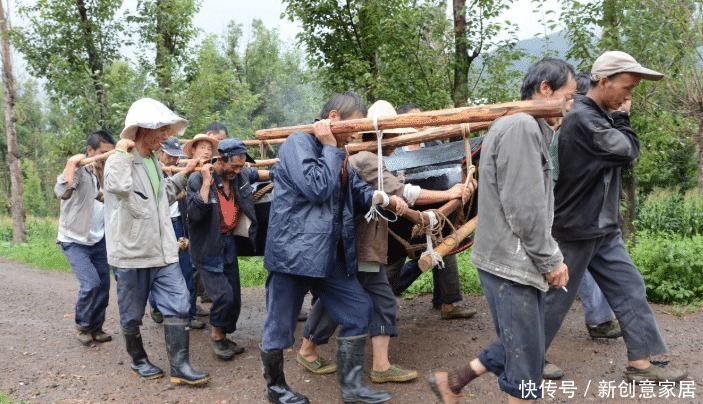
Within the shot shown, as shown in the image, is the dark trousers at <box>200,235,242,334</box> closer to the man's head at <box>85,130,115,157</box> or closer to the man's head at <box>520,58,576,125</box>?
the man's head at <box>85,130,115,157</box>

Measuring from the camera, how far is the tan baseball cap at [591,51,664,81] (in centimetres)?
364

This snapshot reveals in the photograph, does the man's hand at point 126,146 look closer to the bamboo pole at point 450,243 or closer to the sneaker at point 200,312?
the bamboo pole at point 450,243

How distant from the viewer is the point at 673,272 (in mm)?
6051

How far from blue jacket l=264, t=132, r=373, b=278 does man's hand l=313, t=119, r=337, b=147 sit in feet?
0.16

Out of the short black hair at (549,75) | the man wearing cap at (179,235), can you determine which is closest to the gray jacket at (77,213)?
the man wearing cap at (179,235)

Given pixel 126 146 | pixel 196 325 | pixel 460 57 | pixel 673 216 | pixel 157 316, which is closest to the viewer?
pixel 126 146

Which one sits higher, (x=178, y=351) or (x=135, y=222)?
(x=135, y=222)

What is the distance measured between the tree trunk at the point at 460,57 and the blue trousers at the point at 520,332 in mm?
4873

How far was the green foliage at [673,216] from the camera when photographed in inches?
502

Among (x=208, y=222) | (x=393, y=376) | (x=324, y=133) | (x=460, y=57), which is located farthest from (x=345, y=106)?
(x=460, y=57)

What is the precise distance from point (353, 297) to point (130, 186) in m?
1.84

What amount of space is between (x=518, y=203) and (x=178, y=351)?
2.94 m

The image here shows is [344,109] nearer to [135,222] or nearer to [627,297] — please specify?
[135,222]

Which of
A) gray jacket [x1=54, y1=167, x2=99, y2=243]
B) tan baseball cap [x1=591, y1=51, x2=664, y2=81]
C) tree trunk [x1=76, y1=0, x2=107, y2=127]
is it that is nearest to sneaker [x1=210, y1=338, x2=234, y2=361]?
gray jacket [x1=54, y1=167, x2=99, y2=243]
